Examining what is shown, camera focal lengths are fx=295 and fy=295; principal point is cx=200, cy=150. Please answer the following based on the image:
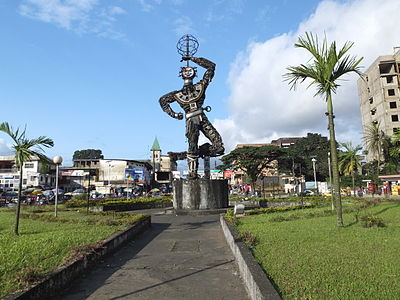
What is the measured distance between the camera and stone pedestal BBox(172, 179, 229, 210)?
53.5ft

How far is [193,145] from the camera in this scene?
17.3 m

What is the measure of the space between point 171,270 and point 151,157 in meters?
97.1

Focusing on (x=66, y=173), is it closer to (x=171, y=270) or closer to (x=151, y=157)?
(x=151, y=157)

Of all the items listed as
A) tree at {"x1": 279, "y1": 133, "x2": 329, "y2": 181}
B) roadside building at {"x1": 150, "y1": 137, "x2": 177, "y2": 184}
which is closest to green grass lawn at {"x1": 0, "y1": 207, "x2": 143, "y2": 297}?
tree at {"x1": 279, "y1": 133, "x2": 329, "y2": 181}

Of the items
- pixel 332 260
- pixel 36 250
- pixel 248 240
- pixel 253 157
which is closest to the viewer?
pixel 332 260

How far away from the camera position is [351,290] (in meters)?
4.11

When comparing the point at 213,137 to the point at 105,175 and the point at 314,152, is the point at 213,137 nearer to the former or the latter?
the point at 314,152

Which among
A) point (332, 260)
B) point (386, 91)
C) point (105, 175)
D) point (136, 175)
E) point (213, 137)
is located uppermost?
point (386, 91)

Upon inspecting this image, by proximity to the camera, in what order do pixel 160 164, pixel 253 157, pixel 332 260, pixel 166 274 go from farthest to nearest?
1. pixel 160 164
2. pixel 253 157
3. pixel 166 274
4. pixel 332 260

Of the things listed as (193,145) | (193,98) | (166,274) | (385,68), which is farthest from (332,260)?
(385,68)

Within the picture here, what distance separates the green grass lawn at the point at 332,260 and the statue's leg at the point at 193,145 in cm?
860

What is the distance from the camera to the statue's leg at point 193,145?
1719 centimetres

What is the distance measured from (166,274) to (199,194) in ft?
34.3

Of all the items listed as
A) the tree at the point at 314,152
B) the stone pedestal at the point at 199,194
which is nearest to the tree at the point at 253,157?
the tree at the point at 314,152
